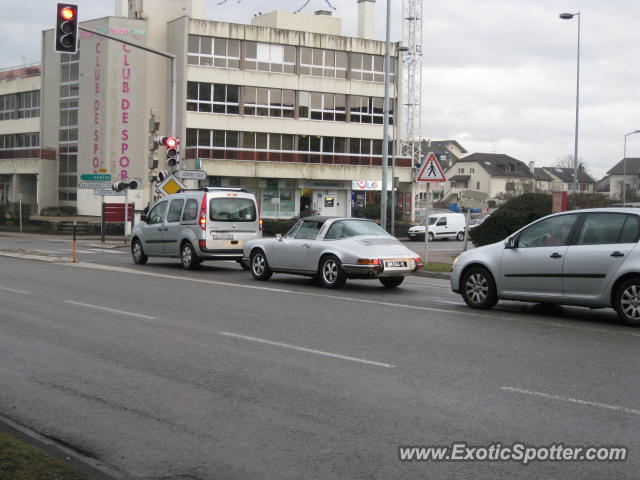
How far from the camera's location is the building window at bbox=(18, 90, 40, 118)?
222ft

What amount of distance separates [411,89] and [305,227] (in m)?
62.5

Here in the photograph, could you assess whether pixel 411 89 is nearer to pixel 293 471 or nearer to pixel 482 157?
pixel 482 157

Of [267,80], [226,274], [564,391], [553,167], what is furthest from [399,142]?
[553,167]

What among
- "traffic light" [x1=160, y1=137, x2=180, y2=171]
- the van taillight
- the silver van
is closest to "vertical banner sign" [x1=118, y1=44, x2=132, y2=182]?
"traffic light" [x1=160, y1=137, x2=180, y2=171]

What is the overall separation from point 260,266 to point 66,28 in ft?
23.3

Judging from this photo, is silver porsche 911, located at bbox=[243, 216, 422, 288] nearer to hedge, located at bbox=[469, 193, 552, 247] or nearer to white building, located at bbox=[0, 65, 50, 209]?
hedge, located at bbox=[469, 193, 552, 247]

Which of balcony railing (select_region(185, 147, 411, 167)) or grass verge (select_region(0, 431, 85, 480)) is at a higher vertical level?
balcony railing (select_region(185, 147, 411, 167))

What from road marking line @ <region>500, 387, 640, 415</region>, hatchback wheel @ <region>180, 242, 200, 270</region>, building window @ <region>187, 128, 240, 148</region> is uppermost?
building window @ <region>187, 128, 240, 148</region>

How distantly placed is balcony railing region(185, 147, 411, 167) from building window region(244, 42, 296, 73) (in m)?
5.64

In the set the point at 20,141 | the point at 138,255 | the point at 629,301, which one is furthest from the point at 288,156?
the point at 629,301

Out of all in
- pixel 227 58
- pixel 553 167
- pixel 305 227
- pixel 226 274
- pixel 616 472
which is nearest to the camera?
pixel 616 472

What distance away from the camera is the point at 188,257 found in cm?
2125

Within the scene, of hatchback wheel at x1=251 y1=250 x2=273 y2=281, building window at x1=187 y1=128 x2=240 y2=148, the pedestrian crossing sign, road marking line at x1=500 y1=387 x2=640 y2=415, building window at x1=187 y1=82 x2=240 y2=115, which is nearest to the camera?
road marking line at x1=500 y1=387 x2=640 y2=415

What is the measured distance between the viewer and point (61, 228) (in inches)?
1975
